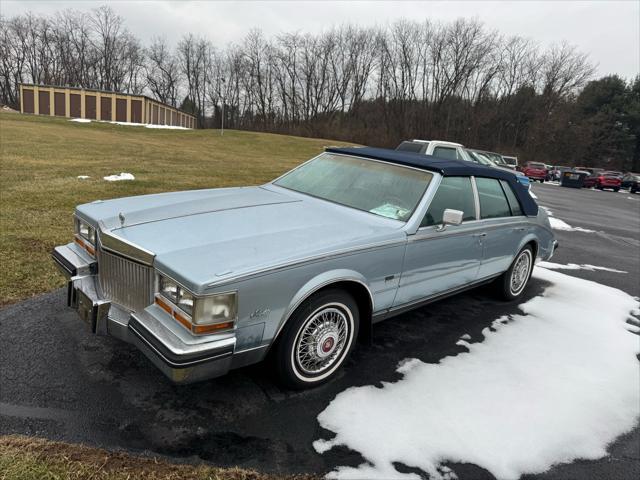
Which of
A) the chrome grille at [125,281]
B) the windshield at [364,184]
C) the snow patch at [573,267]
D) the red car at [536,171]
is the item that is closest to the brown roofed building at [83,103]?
the red car at [536,171]

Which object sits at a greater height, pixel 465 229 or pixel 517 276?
pixel 465 229

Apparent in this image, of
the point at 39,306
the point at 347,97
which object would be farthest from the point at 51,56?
the point at 39,306

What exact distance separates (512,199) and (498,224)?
1.89ft

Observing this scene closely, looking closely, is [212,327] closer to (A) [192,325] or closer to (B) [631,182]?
(A) [192,325]

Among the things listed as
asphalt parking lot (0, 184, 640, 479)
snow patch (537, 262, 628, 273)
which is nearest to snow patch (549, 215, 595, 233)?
snow patch (537, 262, 628, 273)

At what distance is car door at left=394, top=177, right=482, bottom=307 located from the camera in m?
3.26

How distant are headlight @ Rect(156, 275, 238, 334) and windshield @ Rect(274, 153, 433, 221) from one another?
5.22 ft

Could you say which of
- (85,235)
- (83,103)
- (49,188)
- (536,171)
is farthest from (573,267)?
(83,103)

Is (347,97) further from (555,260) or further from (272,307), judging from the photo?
(272,307)

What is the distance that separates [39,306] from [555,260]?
7.10m

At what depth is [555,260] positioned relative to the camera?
6965 millimetres

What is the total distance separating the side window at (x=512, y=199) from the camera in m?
4.53

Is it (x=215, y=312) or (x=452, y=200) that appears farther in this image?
(x=452, y=200)

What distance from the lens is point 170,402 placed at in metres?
2.62
